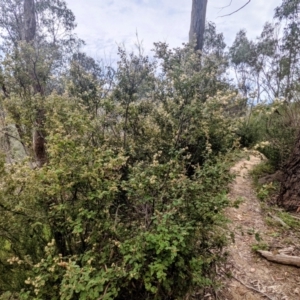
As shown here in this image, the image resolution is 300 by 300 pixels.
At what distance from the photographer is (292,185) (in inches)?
126

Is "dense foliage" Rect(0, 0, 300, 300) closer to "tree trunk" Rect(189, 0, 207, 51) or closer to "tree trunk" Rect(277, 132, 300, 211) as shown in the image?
"tree trunk" Rect(277, 132, 300, 211)

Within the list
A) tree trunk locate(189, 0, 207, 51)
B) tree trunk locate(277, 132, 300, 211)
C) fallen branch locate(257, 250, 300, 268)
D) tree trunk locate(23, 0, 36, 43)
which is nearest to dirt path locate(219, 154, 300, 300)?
fallen branch locate(257, 250, 300, 268)

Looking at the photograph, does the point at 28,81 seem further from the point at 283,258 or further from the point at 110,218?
the point at 283,258

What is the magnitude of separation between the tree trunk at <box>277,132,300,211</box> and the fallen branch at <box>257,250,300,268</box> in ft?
3.89

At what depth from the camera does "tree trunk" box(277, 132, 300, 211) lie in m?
3.15

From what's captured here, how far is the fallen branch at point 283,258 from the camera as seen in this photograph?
2184mm

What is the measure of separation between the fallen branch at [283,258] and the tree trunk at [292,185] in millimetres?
1186

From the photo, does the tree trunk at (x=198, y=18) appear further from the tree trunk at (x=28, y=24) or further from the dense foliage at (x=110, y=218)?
the tree trunk at (x=28, y=24)

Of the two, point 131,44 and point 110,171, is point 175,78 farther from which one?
point 110,171

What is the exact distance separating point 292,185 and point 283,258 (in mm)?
1354

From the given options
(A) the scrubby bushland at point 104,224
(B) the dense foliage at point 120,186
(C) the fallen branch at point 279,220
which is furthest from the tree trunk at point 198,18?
(C) the fallen branch at point 279,220

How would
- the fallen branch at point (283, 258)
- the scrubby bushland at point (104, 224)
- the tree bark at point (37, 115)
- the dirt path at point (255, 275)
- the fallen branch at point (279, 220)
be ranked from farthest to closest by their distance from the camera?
the tree bark at point (37, 115) → the fallen branch at point (279, 220) → the fallen branch at point (283, 258) → the dirt path at point (255, 275) → the scrubby bushland at point (104, 224)

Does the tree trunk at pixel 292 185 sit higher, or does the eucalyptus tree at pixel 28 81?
the eucalyptus tree at pixel 28 81

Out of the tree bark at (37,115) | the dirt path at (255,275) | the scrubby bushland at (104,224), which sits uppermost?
the tree bark at (37,115)
